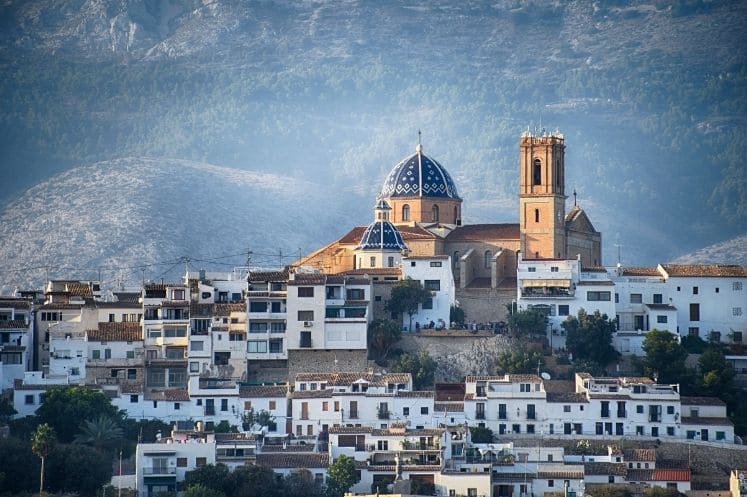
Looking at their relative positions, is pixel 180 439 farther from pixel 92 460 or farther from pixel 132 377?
pixel 132 377

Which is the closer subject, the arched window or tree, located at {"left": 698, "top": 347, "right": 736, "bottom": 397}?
tree, located at {"left": 698, "top": 347, "right": 736, "bottom": 397}

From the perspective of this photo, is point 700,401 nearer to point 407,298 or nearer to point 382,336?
point 382,336

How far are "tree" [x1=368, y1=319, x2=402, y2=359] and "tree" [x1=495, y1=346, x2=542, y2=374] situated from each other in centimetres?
398

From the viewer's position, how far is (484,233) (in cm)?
10219

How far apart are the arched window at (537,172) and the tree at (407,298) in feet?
35.9

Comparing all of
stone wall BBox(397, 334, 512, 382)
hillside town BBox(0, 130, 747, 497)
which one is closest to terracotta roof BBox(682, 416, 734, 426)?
hillside town BBox(0, 130, 747, 497)

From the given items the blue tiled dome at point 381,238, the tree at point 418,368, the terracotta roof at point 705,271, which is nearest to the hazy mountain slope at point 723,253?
the terracotta roof at point 705,271

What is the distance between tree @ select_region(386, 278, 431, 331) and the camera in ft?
301

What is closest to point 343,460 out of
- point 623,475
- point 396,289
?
point 623,475

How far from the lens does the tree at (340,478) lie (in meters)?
77.1

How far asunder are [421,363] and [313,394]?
6117 millimetres

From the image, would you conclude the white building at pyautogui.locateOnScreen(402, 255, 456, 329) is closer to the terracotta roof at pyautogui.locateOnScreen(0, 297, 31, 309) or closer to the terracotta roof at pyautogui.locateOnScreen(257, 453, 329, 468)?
the terracotta roof at pyautogui.locateOnScreen(257, 453, 329, 468)

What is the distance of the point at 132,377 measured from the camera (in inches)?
3469

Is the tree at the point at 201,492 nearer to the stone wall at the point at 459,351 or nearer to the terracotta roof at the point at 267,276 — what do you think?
the stone wall at the point at 459,351
